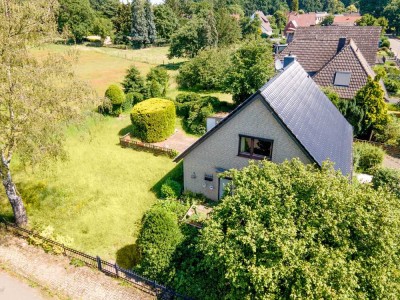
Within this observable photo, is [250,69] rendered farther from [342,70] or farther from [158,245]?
[158,245]

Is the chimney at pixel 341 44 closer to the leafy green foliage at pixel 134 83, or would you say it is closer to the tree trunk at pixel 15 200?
the leafy green foliage at pixel 134 83

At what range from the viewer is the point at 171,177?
21562 mm

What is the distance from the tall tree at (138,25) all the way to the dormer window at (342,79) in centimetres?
6925

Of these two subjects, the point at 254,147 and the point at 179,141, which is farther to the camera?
the point at 179,141

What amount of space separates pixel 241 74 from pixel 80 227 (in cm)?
2311

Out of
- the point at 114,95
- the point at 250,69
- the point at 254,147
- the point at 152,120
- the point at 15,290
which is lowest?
the point at 15,290

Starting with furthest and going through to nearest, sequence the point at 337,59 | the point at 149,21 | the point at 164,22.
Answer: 1. the point at 164,22
2. the point at 149,21
3. the point at 337,59

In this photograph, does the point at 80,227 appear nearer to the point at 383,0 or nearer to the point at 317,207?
the point at 317,207

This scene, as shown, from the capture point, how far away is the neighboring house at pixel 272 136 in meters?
14.8

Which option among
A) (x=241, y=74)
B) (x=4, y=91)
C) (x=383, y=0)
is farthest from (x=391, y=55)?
(x=4, y=91)

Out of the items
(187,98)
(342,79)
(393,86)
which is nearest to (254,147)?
(342,79)

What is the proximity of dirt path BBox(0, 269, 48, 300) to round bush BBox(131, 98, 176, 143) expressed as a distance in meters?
16.1

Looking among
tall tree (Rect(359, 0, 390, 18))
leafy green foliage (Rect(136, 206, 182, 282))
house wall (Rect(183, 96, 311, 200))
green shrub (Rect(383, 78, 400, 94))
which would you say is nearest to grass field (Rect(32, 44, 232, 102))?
house wall (Rect(183, 96, 311, 200))

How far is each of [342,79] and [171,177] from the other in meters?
21.2
